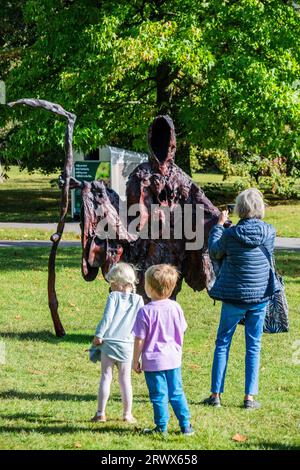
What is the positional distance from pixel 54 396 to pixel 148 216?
6.77 ft

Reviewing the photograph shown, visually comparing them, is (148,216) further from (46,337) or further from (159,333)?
(159,333)

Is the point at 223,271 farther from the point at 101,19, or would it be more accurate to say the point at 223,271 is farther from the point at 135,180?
the point at 101,19

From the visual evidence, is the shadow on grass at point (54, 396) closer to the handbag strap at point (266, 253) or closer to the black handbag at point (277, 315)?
the black handbag at point (277, 315)

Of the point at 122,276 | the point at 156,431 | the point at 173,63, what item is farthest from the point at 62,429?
the point at 173,63

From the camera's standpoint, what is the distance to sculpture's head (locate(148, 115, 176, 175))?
847cm

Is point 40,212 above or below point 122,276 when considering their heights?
below

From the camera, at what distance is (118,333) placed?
21.1ft

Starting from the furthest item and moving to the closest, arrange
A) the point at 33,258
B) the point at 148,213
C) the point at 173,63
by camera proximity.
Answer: the point at 33,258
the point at 173,63
the point at 148,213

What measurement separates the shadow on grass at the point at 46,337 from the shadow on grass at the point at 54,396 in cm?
209

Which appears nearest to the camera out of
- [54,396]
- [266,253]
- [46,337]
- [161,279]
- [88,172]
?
[161,279]

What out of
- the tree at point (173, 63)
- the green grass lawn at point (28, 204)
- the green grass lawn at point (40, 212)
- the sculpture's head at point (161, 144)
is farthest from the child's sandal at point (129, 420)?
the green grass lawn at point (28, 204)

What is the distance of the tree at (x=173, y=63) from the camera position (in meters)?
15.4

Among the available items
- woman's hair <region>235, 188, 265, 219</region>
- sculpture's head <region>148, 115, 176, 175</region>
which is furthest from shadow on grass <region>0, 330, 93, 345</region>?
woman's hair <region>235, 188, 265, 219</region>

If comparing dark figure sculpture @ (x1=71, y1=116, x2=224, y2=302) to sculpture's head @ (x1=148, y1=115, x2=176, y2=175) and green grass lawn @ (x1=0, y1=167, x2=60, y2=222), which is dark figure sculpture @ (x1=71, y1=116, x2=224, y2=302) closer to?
sculpture's head @ (x1=148, y1=115, x2=176, y2=175)
